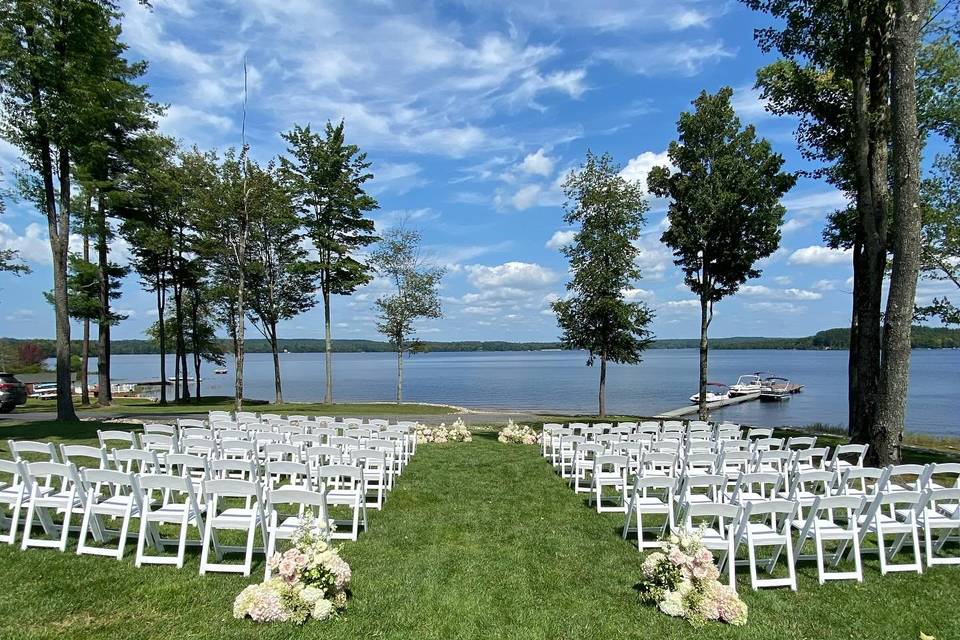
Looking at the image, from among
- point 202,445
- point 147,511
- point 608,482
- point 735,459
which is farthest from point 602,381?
point 147,511

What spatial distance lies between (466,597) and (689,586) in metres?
1.96

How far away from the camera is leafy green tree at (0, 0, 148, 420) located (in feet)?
44.8

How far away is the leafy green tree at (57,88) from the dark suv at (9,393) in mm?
7320

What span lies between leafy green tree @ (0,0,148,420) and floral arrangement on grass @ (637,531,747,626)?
1678 centimetres

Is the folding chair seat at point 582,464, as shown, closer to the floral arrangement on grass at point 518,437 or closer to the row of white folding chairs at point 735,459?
the row of white folding chairs at point 735,459

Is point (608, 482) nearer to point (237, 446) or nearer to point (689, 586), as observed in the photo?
point (689, 586)

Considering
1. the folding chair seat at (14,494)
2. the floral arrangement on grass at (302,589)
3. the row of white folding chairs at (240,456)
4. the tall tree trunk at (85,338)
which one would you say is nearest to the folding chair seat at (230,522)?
the row of white folding chairs at (240,456)

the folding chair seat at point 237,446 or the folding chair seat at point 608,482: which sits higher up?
the folding chair seat at point 237,446

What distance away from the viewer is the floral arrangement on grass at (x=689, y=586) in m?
4.43

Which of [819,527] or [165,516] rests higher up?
[165,516]

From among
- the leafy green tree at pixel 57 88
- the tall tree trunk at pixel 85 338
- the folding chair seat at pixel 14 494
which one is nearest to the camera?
the folding chair seat at pixel 14 494

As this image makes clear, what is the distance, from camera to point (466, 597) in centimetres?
486

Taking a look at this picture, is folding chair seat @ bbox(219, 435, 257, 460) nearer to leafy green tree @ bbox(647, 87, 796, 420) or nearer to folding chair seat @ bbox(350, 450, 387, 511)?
folding chair seat @ bbox(350, 450, 387, 511)

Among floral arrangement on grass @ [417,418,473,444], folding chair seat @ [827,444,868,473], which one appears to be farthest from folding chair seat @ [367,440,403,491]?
folding chair seat @ [827,444,868,473]
